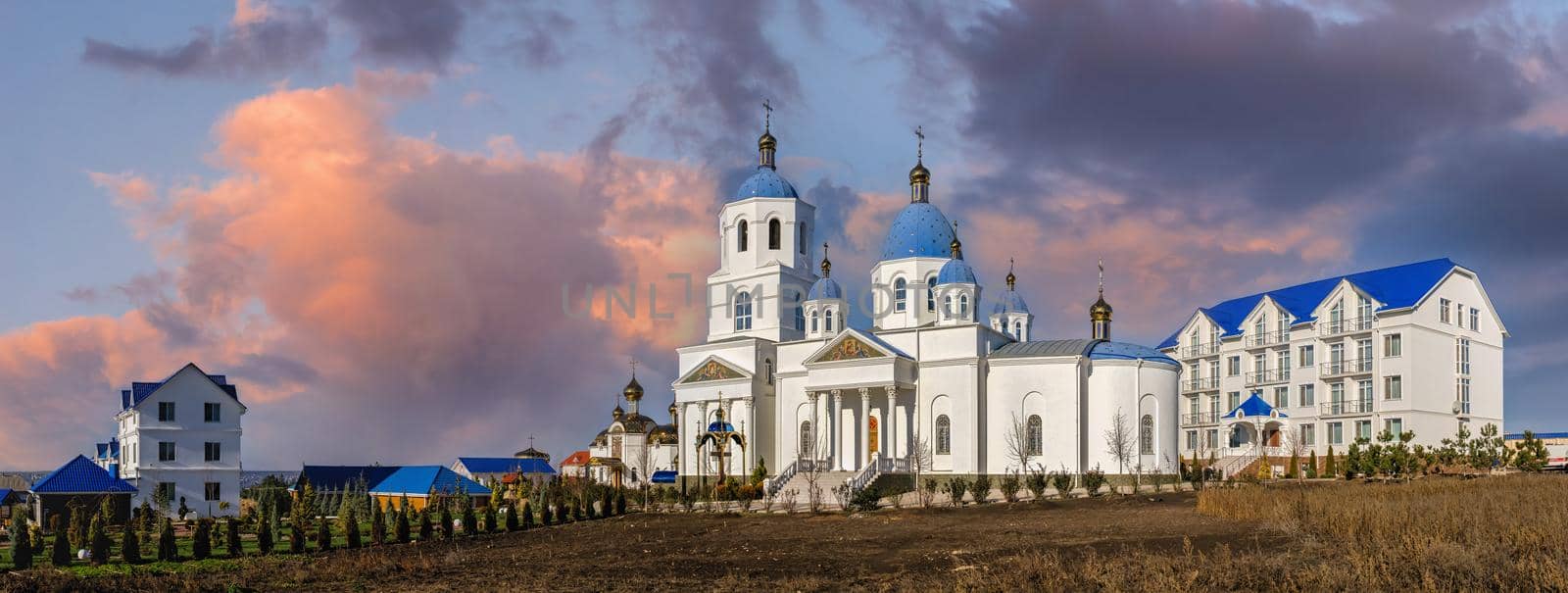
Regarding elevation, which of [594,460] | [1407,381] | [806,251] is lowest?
[594,460]

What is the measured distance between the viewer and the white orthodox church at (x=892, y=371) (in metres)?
48.9

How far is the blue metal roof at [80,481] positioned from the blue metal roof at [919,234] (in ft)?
105

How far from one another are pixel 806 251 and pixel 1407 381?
26.5 meters

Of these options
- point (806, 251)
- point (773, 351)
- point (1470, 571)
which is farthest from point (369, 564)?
point (806, 251)

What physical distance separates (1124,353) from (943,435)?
7.66m

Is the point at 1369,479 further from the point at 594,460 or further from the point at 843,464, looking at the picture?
the point at 594,460

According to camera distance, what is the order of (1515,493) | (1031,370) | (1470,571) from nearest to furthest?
1. (1470,571)
2. (1515,493)
3. (1031,370)

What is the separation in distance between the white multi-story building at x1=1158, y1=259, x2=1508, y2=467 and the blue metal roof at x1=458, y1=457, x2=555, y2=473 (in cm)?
3900

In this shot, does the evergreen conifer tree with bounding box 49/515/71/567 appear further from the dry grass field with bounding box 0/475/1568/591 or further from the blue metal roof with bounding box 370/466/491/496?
the blue metal roof with bounding box 370/466/491/496

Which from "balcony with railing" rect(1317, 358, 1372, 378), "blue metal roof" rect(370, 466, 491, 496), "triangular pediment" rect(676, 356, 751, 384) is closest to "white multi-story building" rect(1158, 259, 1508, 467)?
"balcony with railing" rect(1317, 358, 1372, 378)

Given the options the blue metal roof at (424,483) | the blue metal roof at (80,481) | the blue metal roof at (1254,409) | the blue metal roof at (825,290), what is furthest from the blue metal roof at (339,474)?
the blue metal roof at (1254,409)

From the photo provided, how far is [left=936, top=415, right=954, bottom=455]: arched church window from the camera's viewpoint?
50438 millimetres

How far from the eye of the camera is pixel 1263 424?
194 feet

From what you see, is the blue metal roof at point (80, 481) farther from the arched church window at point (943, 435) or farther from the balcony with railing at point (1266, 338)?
the balcony with railing at point (1266, 338)
